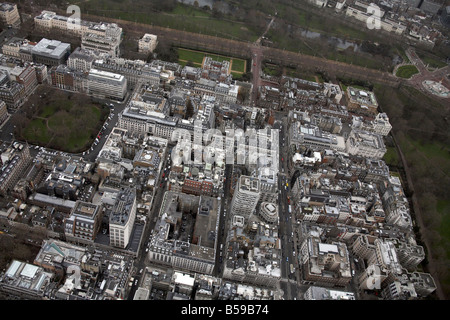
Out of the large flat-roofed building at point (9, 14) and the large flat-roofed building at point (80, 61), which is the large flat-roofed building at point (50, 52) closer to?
the large flat-roofed building at point (80, 61)

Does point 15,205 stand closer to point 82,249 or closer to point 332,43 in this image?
point 82,249

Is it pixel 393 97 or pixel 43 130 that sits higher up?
pixel 393 97

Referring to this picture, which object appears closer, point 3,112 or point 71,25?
point 3,112

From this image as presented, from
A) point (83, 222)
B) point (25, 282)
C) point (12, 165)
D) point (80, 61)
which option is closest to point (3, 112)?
point (12, 165)

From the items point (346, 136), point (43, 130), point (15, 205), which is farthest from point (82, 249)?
point (346, 136)

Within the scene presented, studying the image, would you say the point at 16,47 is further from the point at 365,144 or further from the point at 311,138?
the point at 365,144

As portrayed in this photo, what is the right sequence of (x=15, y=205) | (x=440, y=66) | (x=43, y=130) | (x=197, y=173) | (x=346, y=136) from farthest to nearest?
1. (x=440, y=66)
2. (x=346, y=136)
3. (x=43, y=130)
4. (x=197, y=173)
5. (x=15, y=205)

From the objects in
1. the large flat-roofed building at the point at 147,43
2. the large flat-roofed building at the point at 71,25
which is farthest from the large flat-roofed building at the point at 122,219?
the large flat-roofed building at the point at 71,25

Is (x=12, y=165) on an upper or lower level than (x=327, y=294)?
lower
